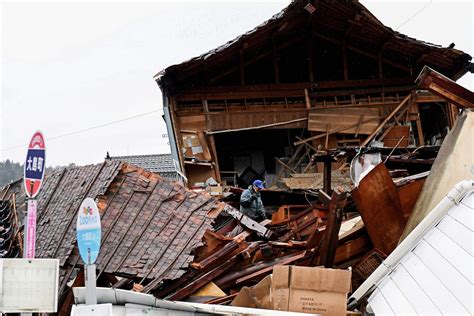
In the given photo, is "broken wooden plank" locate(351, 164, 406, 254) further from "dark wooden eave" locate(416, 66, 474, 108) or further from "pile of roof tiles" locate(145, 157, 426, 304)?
"dark wooden eave" locate(416, 66, 474, 108)

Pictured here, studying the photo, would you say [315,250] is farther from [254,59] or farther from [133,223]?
[254,59]

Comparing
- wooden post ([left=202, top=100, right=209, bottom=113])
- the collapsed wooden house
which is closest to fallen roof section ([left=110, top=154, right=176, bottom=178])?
the collapsed wooden house

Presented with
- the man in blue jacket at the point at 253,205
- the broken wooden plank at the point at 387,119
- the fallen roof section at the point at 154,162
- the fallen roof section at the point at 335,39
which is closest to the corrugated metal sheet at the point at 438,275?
the man in blue jacket at the point at 253,205

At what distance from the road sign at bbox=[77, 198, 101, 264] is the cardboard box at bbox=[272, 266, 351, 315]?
1.83 meters

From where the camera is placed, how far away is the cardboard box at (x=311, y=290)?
18.9 ft

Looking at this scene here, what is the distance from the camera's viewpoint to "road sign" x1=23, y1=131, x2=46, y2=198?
5.97 metres

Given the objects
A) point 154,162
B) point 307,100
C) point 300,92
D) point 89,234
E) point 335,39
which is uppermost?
point 335,39

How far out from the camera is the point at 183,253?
8.39m

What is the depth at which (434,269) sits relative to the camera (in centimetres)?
484

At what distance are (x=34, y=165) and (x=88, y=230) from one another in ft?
3.68

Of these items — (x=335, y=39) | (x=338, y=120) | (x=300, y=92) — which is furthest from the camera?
(x=335, y=39)

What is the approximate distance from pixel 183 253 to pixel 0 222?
A: 4.64m

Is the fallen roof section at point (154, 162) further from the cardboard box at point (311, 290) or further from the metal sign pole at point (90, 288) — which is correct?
the metal sign pole at point (90, 288)

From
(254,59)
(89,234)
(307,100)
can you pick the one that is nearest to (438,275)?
(89,234)
